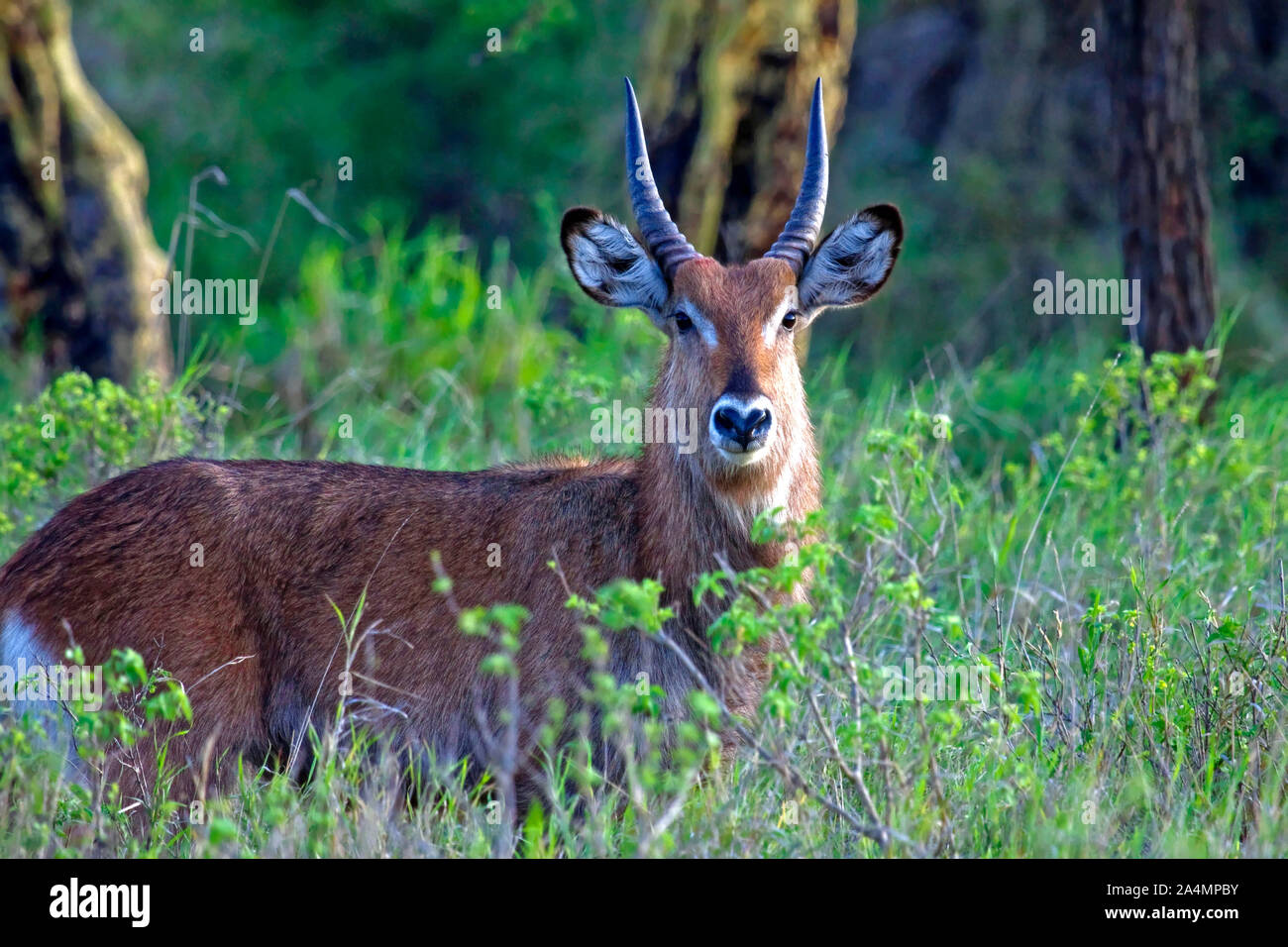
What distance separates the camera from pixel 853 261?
5188 mm

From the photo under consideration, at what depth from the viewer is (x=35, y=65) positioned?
927cm

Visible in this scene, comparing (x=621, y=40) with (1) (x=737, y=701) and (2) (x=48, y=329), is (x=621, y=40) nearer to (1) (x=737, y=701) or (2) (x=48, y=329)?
(2) (x=48, y=329)

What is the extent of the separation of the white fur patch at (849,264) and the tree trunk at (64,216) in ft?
17.5

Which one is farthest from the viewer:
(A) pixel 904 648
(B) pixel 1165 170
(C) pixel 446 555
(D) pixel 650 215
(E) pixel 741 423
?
A: (B) pixel 1165 170

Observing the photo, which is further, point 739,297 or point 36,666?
point 739,297

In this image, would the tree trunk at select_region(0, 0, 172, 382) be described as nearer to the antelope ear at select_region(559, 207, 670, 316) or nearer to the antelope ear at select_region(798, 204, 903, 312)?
the antelope ear at select_region(559, 207, 670, 316)

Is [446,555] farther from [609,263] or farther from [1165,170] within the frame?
[1165,170]

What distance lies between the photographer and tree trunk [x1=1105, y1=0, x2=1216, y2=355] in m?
7.64

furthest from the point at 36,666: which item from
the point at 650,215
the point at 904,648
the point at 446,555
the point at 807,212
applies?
the point at 807,212

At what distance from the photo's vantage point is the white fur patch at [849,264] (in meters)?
5.03

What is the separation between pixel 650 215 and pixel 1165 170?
375 centimetres

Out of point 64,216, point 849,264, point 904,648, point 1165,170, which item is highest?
point 64,216

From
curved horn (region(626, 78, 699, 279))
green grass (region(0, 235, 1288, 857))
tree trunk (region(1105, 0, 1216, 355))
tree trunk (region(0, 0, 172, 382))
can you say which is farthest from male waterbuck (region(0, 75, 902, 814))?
→ tree trunk (region(0, 0, 172, 382))
